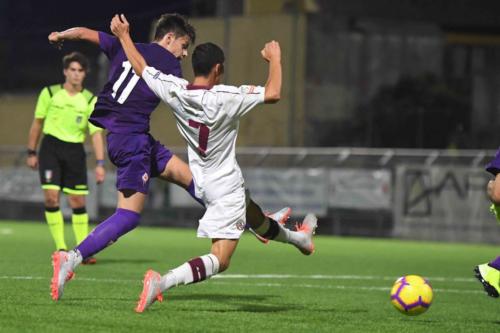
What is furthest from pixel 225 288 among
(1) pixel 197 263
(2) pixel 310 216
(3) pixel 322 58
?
(3) pixel 322 58

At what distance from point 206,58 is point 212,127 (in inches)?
19.7

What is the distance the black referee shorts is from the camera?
13469 millimetres

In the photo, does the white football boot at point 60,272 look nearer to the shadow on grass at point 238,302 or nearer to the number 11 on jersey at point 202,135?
the shadow on grass at point 238,302

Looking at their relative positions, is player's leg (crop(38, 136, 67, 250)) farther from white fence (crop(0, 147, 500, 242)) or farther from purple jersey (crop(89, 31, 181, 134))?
white fence (crop(0, 147, 500, 242))

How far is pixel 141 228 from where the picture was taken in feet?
82.6

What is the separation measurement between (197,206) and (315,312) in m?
16.2

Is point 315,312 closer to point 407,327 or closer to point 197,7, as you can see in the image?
point 407,327

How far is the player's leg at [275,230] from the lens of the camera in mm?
9391

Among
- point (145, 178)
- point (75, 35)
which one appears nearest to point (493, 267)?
point (145, 178)

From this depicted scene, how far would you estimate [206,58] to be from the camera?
813cm

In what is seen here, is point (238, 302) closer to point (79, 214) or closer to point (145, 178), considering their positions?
point (145, 178)

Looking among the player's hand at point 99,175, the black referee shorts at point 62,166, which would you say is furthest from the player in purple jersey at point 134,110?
the player's hand at point 99,175

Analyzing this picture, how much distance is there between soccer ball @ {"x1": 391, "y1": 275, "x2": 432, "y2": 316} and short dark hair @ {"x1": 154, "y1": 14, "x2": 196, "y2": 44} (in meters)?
2.67

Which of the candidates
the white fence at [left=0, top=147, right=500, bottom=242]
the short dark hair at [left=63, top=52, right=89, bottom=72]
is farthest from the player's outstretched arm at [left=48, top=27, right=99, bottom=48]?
the white fence at [left=0, top=147, right=500, bottom=242]
